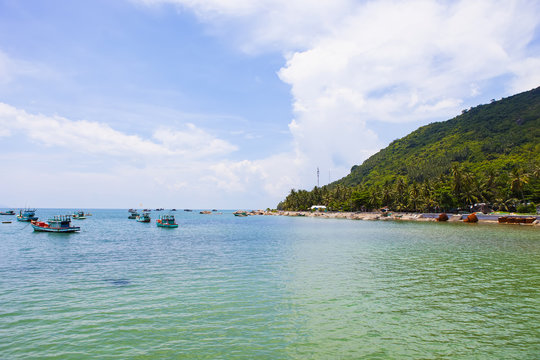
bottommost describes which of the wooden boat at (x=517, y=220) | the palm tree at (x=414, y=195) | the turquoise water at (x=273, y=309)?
the turquoise water at (x=273, y=309)

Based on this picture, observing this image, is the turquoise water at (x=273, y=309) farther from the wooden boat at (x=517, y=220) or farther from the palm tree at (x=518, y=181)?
the palm tree at (x=518, y=181)

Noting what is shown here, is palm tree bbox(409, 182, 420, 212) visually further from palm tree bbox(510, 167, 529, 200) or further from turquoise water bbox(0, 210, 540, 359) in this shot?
turquoise water bbox(0, 210, 540, 359)

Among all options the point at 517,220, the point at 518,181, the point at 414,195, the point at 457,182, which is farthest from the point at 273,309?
the point at 414,195

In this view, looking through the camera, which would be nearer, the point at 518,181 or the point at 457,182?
the point at 518,181

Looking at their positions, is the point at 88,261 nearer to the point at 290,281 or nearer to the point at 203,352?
the point at 290,281

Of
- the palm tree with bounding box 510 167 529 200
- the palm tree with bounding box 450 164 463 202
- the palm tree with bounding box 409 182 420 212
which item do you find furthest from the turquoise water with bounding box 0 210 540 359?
the palm tree with bounding box 409 182 420 212

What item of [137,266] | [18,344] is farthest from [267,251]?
[18,344]

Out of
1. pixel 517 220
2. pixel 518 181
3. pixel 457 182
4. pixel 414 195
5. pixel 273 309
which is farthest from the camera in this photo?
pixel 414 195

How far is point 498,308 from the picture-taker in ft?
60.4

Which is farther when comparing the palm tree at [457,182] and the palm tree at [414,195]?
the palm tree at [414,195]

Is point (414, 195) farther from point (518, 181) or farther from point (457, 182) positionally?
point (518, 181)

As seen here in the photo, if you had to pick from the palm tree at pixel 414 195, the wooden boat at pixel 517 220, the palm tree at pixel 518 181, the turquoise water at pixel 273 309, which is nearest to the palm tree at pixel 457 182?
the palm tree at pixel 414 195

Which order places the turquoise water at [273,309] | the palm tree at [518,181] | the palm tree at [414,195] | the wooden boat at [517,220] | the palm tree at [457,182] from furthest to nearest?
1. the palm tree at [414,195]
2. the palm tree at [457,182]
3. the palm tree at [518,181]
4. the wooden boat at [517,220]
5. the turquoise water at [273,309]

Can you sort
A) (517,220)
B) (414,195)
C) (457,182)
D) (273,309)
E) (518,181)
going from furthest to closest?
(414,195), (457,182), (518,181), (517,220), (273,309)
